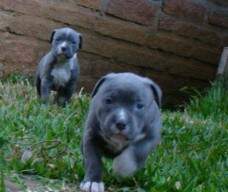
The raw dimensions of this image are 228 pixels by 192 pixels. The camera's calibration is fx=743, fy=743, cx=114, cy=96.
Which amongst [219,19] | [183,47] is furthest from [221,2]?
[183,47]

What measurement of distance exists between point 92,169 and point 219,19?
7307 mm

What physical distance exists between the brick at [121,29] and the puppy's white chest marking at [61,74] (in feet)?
8.84

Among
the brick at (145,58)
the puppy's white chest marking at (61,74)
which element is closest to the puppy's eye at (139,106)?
the puppy's white chest marking at (61,74)

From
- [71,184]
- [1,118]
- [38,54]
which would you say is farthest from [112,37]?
[71,184]

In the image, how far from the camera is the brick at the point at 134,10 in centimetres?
1050

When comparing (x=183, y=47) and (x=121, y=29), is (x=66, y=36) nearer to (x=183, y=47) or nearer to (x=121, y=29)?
(x=121, y=29)

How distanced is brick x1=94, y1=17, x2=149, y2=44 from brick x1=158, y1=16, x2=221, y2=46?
323mm

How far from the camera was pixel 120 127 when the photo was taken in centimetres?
421

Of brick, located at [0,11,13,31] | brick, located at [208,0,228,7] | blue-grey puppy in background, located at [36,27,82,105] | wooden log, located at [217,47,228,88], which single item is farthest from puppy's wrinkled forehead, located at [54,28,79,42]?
brick, located at [208,0,228,7]

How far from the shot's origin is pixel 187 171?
17.7ft

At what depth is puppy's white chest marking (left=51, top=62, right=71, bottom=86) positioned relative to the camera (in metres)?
7.77

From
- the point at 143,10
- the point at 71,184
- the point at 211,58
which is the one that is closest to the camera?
the point at 71,184

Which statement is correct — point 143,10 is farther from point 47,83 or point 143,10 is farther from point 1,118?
point 1,118

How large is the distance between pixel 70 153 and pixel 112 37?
5423 mm
